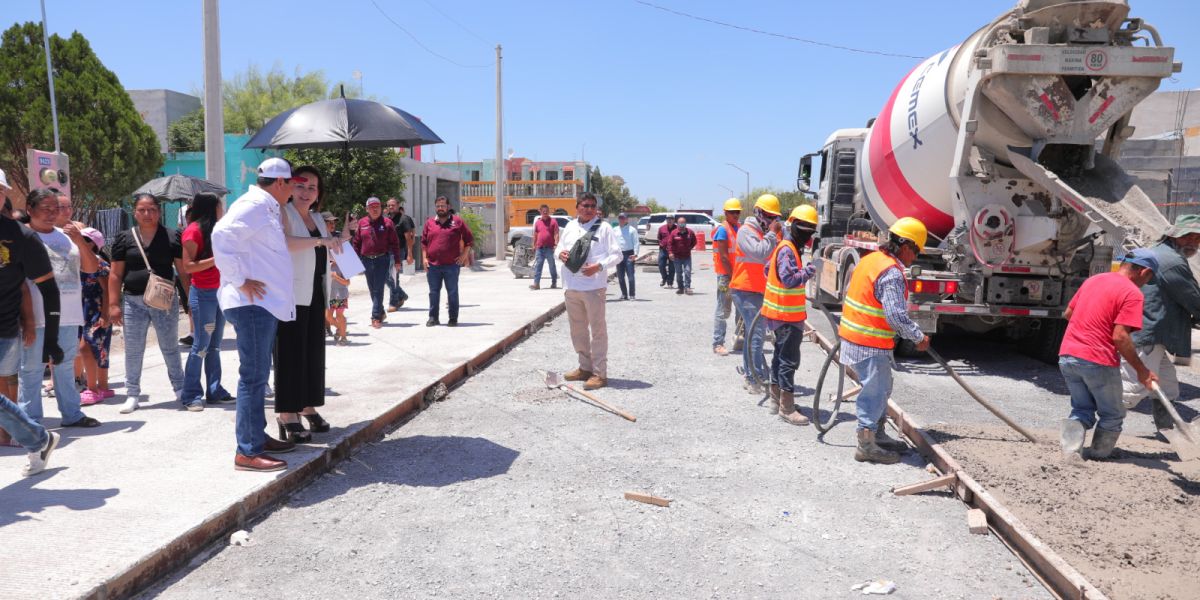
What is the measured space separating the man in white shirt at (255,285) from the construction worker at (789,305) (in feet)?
12.3

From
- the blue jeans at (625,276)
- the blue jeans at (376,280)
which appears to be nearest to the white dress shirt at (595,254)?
the blue jeans at (376,280)

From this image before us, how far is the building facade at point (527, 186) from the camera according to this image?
57531 mm

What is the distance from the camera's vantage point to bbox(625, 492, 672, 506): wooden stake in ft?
15.2

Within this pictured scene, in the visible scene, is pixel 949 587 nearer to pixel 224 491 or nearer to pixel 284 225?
pixel 224 491

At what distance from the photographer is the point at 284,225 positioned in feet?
16.5

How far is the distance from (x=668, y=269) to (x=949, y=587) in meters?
16.0

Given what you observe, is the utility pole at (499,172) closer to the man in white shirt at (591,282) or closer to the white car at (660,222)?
the white car at (660,222)

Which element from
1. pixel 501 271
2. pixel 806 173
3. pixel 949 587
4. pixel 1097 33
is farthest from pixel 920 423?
pixel 501 271

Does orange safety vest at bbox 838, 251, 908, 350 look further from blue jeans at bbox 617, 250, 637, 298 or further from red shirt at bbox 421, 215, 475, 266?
blue jeans at bbox 617, 250, 637, 298

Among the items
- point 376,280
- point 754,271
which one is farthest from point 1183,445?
point 376,280

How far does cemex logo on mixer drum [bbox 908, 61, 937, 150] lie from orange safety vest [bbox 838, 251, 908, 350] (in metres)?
4.47

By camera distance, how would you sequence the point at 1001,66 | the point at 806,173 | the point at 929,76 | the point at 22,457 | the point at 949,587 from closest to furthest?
the point at 949,587
the point at 22,457
the point at 1001,66
the point at 929,76
the point at 806,173

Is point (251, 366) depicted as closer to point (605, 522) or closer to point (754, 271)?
point (605, 522)

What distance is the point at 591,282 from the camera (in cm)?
769
